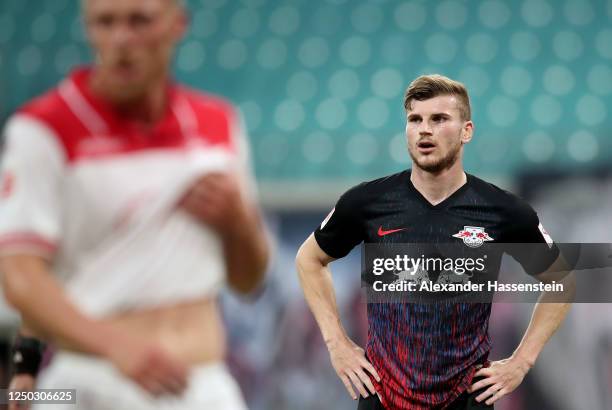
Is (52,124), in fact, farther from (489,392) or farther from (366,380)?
(489,392)

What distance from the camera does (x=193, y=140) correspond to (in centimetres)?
232

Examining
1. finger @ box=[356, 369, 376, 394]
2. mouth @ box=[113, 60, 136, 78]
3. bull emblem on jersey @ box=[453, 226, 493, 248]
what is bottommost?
finger @ box=[356, 369, 376, 394]

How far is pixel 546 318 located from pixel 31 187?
2.16 meters

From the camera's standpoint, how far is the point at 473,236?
11.7ft

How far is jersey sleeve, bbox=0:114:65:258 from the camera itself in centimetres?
215

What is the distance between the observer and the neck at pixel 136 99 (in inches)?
88.4

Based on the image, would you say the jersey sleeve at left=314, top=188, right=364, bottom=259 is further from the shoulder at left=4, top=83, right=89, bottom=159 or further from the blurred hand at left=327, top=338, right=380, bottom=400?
the shoulder at left=4, top=83, right=89, bottom=159

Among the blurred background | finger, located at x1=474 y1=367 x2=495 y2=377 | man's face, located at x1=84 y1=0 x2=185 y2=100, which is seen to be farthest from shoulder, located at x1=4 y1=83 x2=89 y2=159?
the blurred background

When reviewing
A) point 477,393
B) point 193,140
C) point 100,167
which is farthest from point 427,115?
point 100,167

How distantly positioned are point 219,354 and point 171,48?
29.9 inches

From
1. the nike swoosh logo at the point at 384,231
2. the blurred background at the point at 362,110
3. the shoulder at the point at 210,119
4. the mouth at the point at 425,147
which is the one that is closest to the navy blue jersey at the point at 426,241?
the nike swoosh logo at the point at 384,231

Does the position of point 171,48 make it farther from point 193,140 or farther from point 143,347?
point 143,347

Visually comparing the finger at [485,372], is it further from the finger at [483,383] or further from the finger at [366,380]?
the finger at [366,380]

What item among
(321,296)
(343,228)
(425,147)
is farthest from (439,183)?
(321,296)
